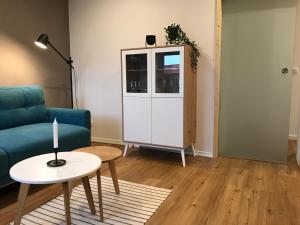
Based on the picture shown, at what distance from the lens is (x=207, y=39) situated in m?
3.11

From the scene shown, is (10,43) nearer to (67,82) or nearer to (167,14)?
(67,82)

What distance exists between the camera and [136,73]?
324 cm

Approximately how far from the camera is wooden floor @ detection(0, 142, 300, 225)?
1911 millimetres

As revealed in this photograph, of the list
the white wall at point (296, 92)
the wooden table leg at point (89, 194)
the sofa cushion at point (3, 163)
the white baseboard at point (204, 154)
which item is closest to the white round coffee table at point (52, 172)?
the wooden table leg at point (89, 194)

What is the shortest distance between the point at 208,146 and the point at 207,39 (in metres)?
1.33

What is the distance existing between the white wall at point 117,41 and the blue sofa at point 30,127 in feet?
2.81

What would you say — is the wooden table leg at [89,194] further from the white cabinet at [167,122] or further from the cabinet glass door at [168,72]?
the cabinet glass door at [168,72]

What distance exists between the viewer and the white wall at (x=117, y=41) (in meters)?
3.15

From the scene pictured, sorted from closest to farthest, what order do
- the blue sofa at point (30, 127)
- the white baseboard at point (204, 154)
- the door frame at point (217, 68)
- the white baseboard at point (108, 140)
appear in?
the blue sofa at point (30, 127) < the door frame at point (217, 68) < the white baseboard at point (204, 154) < the white baseboard at point (108, 140)

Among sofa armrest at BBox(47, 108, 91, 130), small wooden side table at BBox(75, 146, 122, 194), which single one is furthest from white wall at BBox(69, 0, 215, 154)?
small wooden side table at BBox(75, 146, 122, 194)

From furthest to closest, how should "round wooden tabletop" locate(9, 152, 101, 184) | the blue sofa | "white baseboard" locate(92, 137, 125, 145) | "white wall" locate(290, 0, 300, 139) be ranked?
"white baseboard" locate(92, 137, 125, 145) → "white wall" locate(290, 0, 300, 139) → the blue sofa → "round wooden tabletop" locate(9, 152, 101, 184)

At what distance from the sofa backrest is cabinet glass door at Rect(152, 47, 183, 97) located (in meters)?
1.44

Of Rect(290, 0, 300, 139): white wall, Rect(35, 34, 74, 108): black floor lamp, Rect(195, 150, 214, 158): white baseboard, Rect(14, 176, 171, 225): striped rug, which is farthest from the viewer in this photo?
Rect(290, 0, 300, 139): white wall

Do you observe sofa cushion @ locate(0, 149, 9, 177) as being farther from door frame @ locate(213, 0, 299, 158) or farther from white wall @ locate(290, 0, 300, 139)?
white wall @ locate(290, 0, 300, 139)
